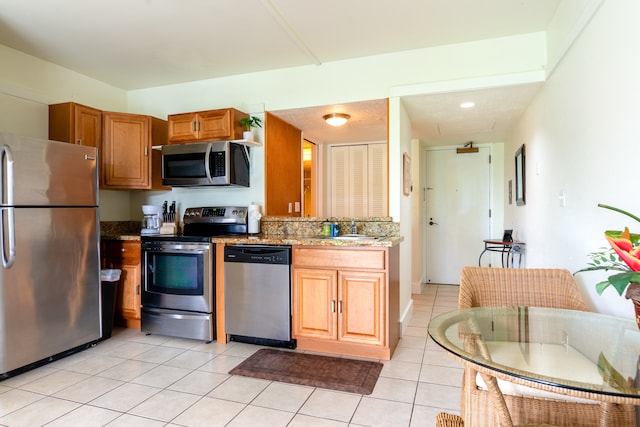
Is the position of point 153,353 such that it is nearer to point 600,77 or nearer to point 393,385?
point 393,385

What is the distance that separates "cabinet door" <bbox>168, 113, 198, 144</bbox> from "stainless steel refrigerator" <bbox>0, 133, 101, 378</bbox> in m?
0.80

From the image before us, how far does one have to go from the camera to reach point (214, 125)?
11.3 ft

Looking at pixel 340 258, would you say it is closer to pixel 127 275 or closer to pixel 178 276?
pixel 178 276

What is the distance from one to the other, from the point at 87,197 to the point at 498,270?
2982 millimetres

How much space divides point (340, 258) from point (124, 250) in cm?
211

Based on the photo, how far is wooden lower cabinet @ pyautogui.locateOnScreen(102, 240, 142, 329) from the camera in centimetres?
341

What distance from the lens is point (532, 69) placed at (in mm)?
2828

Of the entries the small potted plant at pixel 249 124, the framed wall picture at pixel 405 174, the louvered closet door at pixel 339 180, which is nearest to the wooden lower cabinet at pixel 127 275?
the small potted plant at pixel 249 124

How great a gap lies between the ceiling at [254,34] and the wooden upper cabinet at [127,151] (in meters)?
0.50

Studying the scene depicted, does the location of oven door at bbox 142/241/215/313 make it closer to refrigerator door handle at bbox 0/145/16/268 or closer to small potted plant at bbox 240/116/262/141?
refrigerator door handle at bbox 0/145/16/268

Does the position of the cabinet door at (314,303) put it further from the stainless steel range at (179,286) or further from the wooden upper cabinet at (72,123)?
the wooden upper cabinet at (72,123)

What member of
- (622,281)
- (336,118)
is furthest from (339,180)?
(622,281)

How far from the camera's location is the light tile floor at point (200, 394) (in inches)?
77.3

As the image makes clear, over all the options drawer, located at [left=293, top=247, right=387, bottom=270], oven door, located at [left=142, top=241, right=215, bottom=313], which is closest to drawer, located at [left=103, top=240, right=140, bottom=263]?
oven door, located at [left=142, top=241, right=215, bottom=313]
